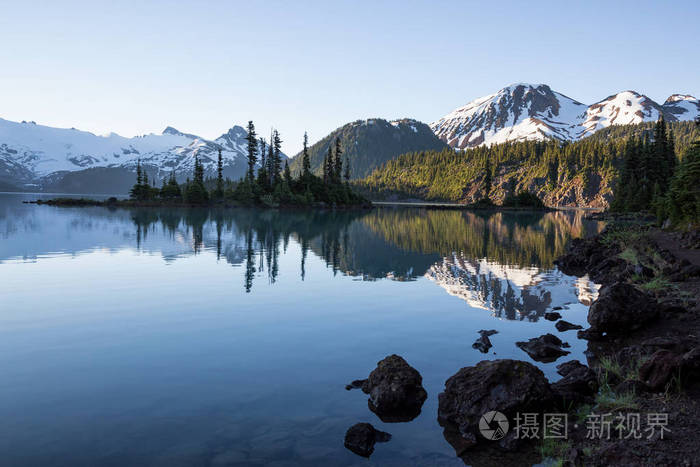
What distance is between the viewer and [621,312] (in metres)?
16.8

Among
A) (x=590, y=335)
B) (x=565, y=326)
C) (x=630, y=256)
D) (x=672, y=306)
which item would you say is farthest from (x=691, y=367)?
(x=630, y=256)

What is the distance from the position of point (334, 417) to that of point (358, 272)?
71.5 feet

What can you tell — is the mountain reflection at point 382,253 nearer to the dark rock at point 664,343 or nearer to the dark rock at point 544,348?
the dark rock at point 544,348

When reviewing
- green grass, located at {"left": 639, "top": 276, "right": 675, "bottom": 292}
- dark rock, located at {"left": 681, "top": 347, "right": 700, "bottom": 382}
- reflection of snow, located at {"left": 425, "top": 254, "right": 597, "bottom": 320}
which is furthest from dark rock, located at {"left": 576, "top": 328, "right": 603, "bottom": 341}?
dark rock, located at {"left": 681, "top": 347, "right": 700, "bottom": 382}

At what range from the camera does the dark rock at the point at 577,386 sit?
1108cm

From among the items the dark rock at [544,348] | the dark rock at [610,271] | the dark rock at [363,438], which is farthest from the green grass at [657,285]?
the dark rock at [363,438]

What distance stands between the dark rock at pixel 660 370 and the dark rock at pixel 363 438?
21.8 feet

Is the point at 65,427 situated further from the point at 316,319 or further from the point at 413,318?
the point at 413,318

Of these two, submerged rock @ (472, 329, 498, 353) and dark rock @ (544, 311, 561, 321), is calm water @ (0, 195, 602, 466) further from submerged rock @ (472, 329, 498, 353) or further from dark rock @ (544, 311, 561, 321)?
dark rock @ (544, 311, 561, 321)

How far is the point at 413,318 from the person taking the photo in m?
19.9

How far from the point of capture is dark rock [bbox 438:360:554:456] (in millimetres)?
10148

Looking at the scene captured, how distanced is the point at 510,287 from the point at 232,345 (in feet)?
62.3

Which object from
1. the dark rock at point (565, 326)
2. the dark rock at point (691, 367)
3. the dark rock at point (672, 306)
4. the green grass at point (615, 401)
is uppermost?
the dark rock at point (691, 367)

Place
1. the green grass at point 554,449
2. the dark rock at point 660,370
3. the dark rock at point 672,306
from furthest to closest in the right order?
the dark rock at point 672,306 → the dark rock at point 660,370 → the green grass at point 554,449
